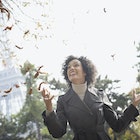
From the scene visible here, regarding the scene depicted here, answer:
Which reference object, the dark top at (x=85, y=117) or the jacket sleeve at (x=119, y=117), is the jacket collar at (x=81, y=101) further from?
the jacket sleeve at (x=119, y=117)

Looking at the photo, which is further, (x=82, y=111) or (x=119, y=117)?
(x=119, y=117)

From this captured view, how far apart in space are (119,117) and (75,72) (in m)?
0.70

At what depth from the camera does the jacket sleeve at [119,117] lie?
11.1 ft

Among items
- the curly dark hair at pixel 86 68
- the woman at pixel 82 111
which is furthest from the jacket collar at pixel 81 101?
the curly dark hair at pixel 86 68

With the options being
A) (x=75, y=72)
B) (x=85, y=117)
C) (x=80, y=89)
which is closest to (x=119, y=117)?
(x=85, y=117)

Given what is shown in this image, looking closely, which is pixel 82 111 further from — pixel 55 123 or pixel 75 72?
pixel 75 72

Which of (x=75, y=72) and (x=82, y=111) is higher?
(x=75, y=72)

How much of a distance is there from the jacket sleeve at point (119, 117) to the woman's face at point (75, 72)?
1.35 feet

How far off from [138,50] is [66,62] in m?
22.0

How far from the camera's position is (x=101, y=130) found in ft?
10.7

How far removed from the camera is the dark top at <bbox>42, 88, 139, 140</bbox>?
10.5ft

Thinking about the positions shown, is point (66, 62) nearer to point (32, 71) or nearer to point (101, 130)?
point (101, 130)

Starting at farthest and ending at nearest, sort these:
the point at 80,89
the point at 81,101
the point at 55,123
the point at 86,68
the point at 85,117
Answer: the point at 86,68, the point at 80,89, the point at 81,101, the point at 85,117, the point at 55,123

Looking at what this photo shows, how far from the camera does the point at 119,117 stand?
3.42 meters
